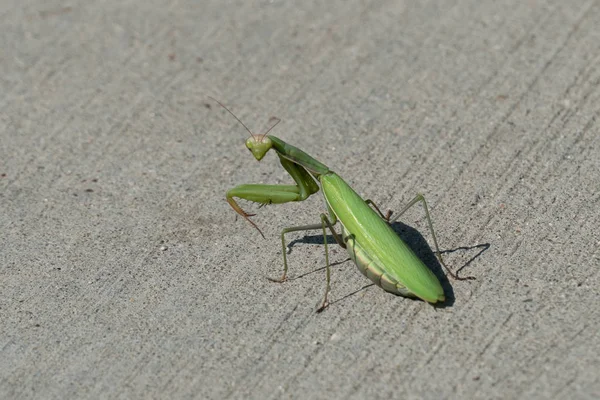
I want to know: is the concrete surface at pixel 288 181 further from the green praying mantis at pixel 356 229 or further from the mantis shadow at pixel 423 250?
the green praying mantis at pixel 356 229

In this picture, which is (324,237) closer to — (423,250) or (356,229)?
(356,229)

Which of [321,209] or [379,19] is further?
[379,19]

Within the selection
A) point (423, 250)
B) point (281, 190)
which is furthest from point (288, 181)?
point (423, 250)

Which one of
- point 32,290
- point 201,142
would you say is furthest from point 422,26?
point 32,290

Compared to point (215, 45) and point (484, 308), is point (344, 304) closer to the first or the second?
point (484, 308)

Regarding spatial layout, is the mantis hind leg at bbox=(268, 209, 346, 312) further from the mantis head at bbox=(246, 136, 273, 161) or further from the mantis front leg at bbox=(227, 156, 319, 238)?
the mantis head at bbox=(246, 136, 273, 161)

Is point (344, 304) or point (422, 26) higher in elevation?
point (422, 26)

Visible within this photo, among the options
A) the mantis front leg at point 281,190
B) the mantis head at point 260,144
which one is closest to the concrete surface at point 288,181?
the mantis front leg at point 281,190
